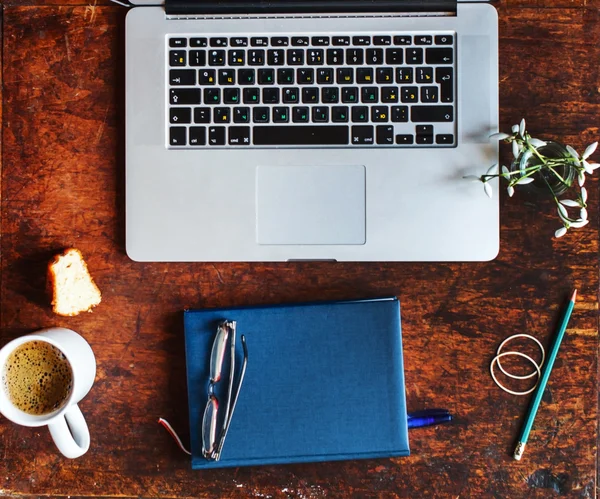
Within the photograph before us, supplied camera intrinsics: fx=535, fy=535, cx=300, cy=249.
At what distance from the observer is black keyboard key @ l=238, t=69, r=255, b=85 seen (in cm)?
75

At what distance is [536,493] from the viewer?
0.79 m

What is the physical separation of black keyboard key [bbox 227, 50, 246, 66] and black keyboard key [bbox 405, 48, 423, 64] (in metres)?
0.23

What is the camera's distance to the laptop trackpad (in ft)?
2.46

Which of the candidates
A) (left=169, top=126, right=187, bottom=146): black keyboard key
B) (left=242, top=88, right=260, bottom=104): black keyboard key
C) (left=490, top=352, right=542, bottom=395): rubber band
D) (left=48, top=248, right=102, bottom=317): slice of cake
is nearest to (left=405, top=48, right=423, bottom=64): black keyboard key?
(left=242, top=88, right=260, bottom=104): black keyboard key

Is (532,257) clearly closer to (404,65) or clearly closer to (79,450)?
(404,65)

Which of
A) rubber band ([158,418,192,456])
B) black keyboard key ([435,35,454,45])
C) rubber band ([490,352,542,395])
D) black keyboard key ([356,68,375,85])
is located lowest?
rubber band ([158,418,192,456])

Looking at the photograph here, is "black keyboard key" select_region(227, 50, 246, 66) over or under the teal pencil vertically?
over

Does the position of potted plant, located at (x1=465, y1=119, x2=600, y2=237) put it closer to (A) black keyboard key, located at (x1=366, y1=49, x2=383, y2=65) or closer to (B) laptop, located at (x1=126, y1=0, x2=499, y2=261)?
(B) laptop, located at (x1=126, y1=0, x2=499, y2=261)

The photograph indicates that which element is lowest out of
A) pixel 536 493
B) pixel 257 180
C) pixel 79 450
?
pixel 536 493

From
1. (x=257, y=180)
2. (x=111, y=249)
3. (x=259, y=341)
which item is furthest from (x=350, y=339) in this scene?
(x=111, y=249)

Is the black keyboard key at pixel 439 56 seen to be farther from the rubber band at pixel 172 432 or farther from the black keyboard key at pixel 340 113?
the rubber band at pixel 172 432

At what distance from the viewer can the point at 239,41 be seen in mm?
750

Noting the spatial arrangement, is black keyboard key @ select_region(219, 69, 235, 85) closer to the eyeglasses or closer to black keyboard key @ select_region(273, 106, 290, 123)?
black keyboard key @ select_region(273, 106, 290, 123)

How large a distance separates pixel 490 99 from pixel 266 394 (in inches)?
20.7
